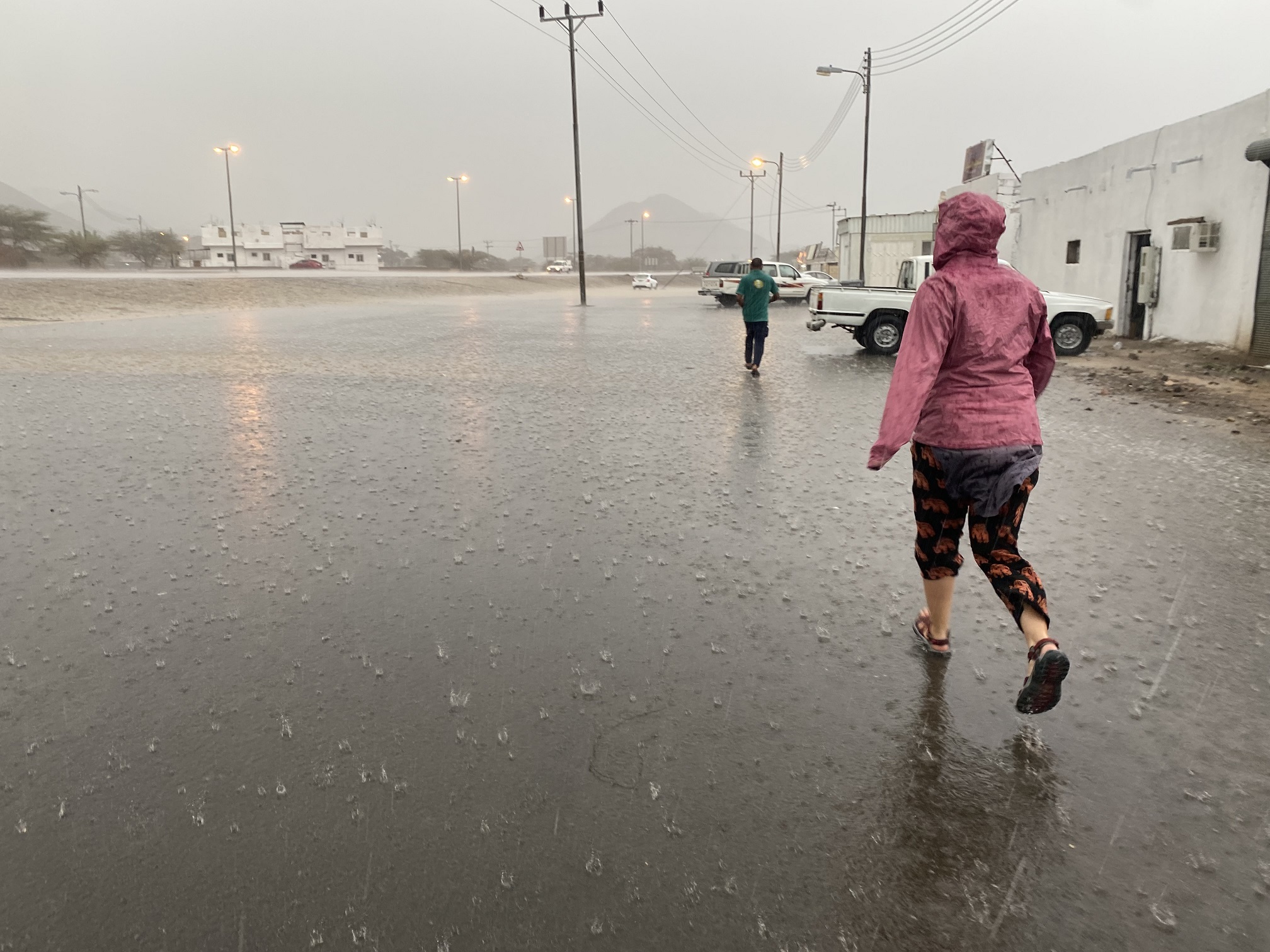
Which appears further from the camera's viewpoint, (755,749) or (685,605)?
(685,605)

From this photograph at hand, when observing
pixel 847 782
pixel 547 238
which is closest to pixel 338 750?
pixel 847 782

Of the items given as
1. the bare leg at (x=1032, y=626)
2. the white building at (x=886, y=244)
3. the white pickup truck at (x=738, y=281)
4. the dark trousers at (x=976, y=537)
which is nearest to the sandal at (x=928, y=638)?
the dark trousers at (x=976, y=537)

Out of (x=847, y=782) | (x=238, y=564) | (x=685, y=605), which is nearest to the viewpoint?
(x=847, y=782)

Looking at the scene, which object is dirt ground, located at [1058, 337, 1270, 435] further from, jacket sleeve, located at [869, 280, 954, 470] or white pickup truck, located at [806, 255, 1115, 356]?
jacket sleeve, located at [869, 280, 954, 470]

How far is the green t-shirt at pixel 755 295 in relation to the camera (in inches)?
530

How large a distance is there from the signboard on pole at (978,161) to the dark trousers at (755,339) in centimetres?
2971

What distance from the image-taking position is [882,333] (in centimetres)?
1716

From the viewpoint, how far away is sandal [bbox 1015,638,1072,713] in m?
3.07

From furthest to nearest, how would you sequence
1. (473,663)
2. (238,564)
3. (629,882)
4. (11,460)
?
(11,460)
(238,564)
(473,663)
(629,882)

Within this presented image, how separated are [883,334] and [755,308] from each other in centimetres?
467

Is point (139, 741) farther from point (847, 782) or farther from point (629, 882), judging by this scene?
point (847, 782)

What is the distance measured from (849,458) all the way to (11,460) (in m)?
6.76

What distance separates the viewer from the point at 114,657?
378cm

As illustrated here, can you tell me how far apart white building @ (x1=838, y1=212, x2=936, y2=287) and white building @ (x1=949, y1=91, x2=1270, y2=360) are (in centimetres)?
3196
